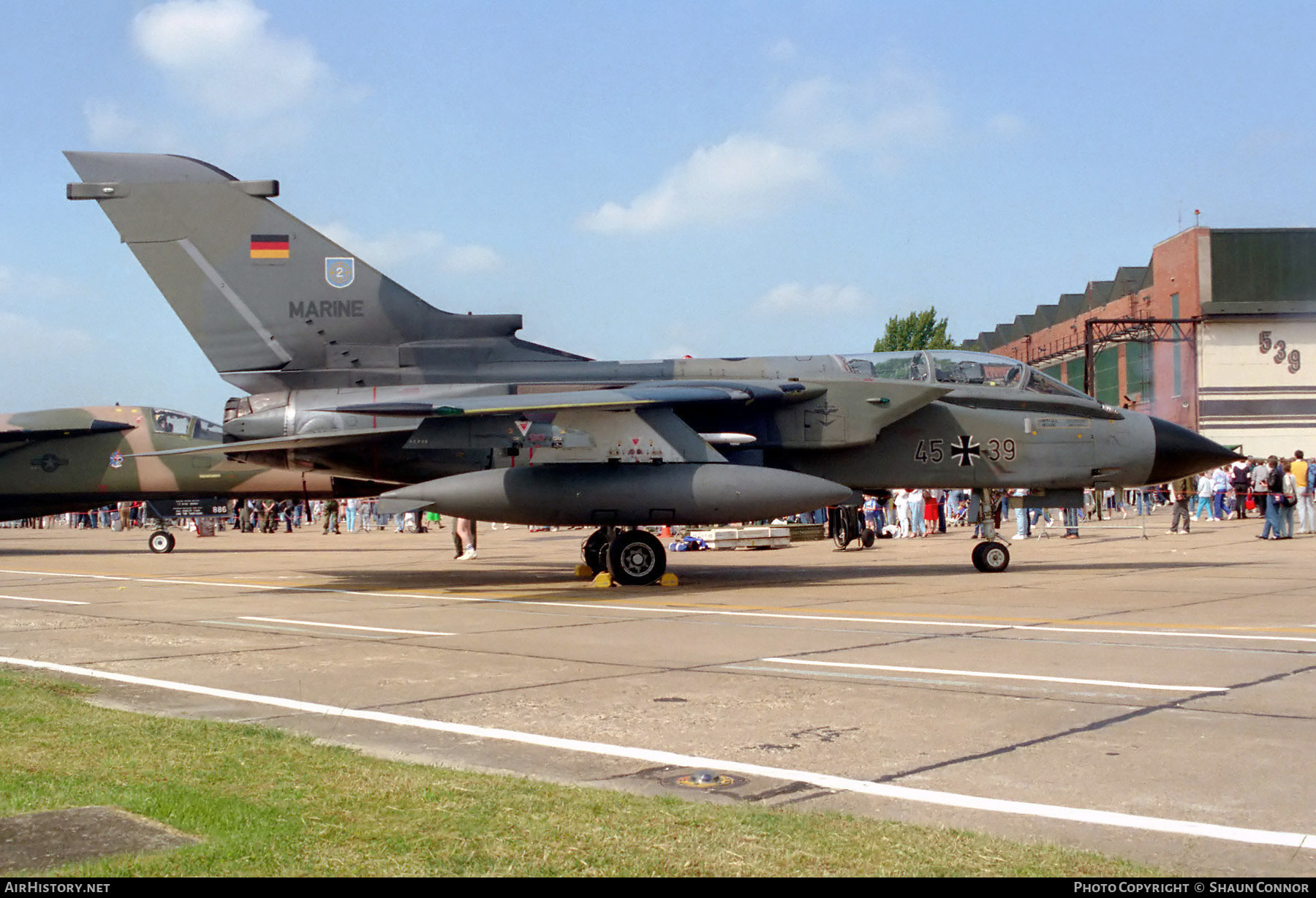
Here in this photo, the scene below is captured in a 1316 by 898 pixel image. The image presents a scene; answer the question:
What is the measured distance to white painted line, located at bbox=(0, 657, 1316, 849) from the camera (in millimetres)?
3967

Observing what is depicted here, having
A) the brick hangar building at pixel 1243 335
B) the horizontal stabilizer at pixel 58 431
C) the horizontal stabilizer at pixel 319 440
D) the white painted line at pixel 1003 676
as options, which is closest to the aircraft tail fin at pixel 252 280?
the horizontal stabilizer at pixel 319 440

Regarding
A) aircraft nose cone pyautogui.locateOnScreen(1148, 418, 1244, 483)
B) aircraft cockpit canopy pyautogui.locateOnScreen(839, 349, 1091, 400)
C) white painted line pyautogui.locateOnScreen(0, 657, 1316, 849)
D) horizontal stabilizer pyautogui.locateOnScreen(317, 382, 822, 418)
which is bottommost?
white painted line pyautogui.locateOnScreen(0, 657, 1316, 849)

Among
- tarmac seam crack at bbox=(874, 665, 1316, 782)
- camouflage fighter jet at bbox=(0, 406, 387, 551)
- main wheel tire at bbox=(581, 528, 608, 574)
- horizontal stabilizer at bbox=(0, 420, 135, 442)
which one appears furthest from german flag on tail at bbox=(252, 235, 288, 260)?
tarmac seam crack at bbox=(874, 665, 1316, 782)

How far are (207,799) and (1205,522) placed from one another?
35.4 metres

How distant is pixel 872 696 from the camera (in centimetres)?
673

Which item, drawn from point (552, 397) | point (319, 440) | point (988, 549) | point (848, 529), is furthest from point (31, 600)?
point (848, 529)

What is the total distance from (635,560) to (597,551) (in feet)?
4.83

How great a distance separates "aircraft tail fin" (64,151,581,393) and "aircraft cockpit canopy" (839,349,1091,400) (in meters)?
5.77

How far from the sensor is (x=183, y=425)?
84.1 ft

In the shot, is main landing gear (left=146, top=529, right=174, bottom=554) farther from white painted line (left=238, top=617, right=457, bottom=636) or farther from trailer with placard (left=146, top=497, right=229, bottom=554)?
white painted line (left=238, top=617, right=457, bottom=636)

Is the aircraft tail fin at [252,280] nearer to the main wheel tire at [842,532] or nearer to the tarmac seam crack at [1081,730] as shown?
the main wheel tire at [842,532]

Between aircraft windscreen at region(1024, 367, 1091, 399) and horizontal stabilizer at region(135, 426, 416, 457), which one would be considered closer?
horizontal stabilizer at region(135, 426, 416, 457)

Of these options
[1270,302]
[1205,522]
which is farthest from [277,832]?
[1270,302]

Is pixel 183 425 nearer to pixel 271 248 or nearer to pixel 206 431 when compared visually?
pixel 206 431
